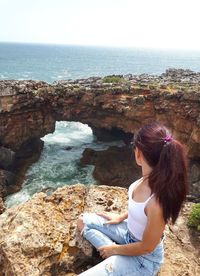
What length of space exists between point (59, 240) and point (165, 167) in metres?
2.68

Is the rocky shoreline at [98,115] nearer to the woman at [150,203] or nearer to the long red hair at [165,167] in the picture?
the woman at [150,203]

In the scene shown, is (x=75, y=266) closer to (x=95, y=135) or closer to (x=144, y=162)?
(x=144, y=162)

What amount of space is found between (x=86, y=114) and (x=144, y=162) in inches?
1012

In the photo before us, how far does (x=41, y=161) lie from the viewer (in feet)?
104

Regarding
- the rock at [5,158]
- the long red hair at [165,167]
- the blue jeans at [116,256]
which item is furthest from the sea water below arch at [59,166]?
the long red hair at [165,167]

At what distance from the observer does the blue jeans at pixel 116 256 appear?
4.99 m

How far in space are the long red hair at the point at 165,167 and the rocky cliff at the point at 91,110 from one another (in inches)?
811

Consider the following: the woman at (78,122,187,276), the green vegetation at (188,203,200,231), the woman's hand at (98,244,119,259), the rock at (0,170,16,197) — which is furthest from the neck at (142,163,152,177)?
the rock at (0,170,16,197)

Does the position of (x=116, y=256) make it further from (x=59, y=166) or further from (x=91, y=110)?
(x=59, y=166)

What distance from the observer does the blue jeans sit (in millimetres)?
4988

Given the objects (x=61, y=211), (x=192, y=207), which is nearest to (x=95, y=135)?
(x=192, y=207)

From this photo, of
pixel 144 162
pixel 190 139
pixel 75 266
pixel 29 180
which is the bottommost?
pixel 29 180

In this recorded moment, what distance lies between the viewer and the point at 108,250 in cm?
532

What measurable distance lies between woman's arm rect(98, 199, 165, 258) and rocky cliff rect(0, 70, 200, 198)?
65.8 feet
